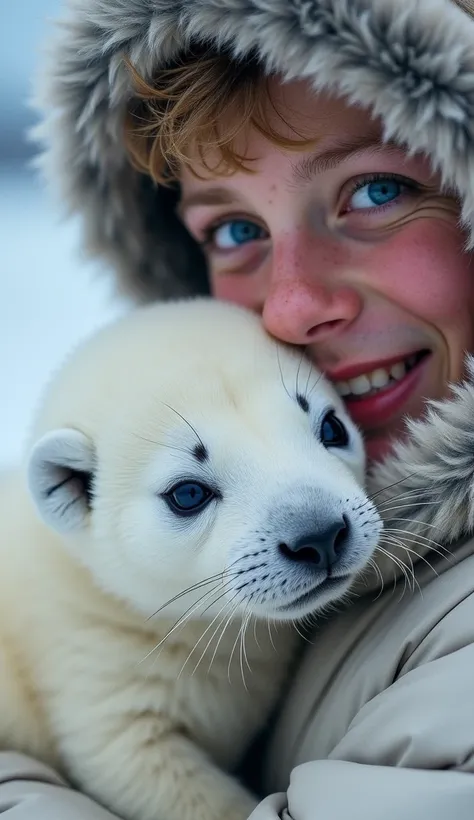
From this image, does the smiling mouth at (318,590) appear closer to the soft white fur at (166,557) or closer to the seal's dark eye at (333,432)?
the soft white fur at (166,557)

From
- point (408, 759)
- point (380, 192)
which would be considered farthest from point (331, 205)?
point (408, 759)

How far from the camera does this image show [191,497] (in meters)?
1.07

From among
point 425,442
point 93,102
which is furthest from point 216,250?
point 425,442

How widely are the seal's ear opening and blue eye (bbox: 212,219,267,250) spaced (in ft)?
1.44

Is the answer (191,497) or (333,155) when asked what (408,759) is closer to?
(191,497)

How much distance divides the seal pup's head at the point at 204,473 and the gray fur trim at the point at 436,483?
2.1 inches

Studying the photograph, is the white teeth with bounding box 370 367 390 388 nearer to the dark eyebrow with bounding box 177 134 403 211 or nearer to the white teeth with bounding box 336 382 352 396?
the white teeth with bounding box 336 382 352 396

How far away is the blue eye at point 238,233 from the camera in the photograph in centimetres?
136

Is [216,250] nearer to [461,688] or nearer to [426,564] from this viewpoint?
[426,564]

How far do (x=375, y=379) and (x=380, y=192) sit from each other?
261 millimetres

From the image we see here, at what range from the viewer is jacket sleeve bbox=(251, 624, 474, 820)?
71cm

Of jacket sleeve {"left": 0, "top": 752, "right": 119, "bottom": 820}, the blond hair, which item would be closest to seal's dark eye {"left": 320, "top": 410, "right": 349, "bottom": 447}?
the blond hair

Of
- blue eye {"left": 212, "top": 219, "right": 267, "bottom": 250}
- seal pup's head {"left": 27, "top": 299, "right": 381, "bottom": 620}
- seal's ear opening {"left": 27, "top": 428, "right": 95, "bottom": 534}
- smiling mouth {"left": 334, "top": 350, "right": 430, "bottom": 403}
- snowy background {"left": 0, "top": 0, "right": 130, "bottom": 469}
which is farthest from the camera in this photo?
snowy background {"left": 0, "top": 0, "right": 130, "bottom": 469}

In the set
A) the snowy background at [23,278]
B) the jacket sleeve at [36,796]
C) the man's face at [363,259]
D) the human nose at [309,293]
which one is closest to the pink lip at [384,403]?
the man's face at [363,259]
